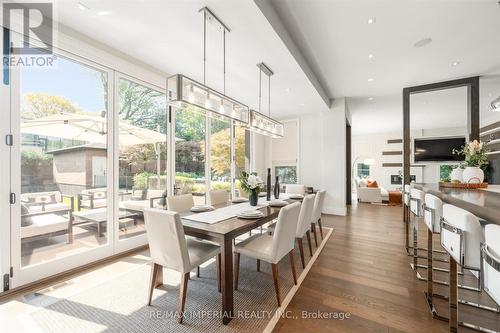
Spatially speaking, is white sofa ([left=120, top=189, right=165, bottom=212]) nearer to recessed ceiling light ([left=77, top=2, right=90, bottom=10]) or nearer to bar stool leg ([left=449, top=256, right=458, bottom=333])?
recessed ceiling light ([left=77, top=2, right=90, bottom=10])

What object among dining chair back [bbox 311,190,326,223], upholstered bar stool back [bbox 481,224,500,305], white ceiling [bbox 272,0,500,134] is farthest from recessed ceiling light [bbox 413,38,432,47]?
upholstered bar stool back [bbox 481,224,500,305]

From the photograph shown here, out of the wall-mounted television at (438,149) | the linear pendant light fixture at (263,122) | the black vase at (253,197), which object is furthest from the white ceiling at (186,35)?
the wall-mounted television at (438,149)

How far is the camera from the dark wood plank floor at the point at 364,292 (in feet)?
5.83

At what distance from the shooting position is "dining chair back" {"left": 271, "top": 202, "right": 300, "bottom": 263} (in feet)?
6.48

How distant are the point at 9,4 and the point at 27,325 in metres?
3.02

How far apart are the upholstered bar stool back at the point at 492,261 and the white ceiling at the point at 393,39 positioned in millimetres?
2492

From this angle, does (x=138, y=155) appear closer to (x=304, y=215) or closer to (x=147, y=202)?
(x=147, y=202)

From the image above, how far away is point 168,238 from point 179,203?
3.73ft

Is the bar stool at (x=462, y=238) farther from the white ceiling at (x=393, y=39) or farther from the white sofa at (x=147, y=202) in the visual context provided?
the white sofa at (x=147, y=202)

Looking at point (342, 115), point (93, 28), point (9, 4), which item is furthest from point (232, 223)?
Result: point (342, 115)

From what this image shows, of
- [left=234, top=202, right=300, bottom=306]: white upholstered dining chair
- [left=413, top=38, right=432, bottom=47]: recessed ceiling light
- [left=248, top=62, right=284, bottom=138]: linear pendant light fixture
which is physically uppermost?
[left=413, top=38, right=432, bottom=47]: recessed ceiling light

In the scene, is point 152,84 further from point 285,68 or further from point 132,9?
point 285,68

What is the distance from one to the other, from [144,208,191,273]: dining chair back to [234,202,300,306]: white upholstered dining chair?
622 millimetres

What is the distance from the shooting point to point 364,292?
222cm
